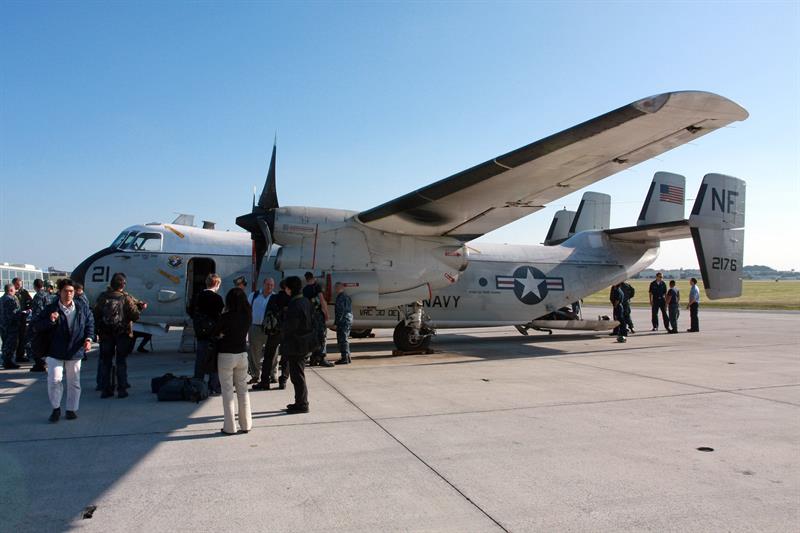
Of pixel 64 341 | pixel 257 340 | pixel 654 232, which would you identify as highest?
pixel 654 232

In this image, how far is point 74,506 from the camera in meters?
3.80

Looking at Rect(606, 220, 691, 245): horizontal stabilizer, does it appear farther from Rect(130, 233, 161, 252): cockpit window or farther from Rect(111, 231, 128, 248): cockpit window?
Rect(111, 231, 128, 248): cockpit window

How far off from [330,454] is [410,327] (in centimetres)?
771

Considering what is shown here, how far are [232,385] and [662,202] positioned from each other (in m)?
14.1

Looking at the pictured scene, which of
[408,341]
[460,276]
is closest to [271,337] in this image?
[408,341]

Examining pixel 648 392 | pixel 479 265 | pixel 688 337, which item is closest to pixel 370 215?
pixel 479 265

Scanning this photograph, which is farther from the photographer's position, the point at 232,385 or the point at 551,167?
the point at 551,167

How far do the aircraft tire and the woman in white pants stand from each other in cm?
691

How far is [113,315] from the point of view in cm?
746

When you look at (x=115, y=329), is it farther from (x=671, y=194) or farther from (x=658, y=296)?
(x=658, y=296)

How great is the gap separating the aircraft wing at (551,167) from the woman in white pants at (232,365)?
530cm

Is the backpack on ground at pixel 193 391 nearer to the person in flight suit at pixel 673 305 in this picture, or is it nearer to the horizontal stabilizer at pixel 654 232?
the horizontal stabilizer at pixel 654 232

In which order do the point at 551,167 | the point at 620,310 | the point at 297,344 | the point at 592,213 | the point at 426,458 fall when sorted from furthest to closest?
the point at 592,213 < the point at 620,310 < the point at 551,167 < the point at 297,344 < the point at 426,458

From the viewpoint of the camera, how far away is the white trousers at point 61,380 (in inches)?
243
